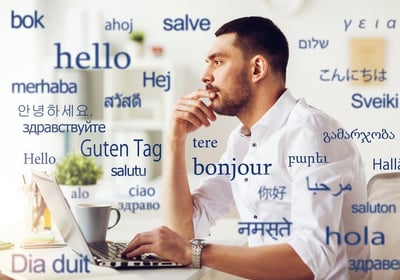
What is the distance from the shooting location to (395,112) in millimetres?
1561

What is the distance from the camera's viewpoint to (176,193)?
1.53m

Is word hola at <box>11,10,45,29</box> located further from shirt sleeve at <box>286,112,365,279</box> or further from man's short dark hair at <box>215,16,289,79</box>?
shirt sleeve at <box>286,112,365,279</box>

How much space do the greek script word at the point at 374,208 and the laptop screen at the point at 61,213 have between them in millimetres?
610

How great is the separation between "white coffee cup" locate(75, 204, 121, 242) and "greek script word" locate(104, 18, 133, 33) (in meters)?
0.42

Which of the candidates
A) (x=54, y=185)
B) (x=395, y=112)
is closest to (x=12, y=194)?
(x=54, y=185)

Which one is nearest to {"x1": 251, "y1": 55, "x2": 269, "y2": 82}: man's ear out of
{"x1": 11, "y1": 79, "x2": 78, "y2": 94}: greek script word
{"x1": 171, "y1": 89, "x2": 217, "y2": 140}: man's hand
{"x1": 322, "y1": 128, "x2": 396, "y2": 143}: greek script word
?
{"x1": 171, "y1": 89, "x2": 217, "y2": 140}: man's hand

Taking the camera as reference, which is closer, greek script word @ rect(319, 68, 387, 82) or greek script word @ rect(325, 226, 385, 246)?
greek script word @ rect(325, 226, 385, 246)

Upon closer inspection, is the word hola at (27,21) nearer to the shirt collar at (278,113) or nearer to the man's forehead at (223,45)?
the man's forehead at (223,45)

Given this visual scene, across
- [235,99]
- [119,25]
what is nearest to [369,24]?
[235,99]

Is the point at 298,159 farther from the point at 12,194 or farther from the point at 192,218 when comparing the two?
the point at 12,194

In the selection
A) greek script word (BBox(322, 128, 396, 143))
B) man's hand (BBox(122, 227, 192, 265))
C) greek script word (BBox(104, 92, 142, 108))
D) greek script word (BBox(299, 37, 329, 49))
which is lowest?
man's hand (BBox(122, 227, 192, 265))

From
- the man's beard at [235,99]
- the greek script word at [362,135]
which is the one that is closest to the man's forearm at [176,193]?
the man's beard at [235,99]

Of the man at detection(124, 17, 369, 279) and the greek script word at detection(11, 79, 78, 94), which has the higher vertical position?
the greek script word at detection(11, 79, 78, 94)

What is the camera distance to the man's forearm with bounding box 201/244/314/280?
56.4 inches
